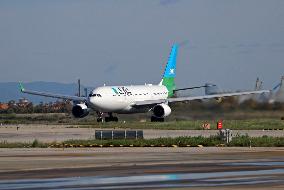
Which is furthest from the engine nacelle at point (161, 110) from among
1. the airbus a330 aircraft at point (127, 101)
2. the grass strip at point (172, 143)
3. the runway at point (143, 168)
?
the runway at point (143, 168)

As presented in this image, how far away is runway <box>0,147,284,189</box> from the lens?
104 ft

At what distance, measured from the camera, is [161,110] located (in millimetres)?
104625

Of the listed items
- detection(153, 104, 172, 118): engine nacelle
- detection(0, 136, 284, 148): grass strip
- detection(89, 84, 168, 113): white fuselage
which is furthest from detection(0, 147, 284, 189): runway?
detection(89, 84, 168, 113): white fuselage

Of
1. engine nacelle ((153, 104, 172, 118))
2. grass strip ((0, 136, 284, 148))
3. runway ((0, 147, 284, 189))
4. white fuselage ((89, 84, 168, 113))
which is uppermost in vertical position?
white fuselage ((89, 84, 168, 113))

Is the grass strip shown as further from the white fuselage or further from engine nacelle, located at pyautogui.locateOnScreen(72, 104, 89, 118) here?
engine nacelle, located at pyautogui.locateOnScreen(72, 104, 89, 118)

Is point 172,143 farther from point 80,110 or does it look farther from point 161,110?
point 80,110

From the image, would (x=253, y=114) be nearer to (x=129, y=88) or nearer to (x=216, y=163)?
(x=216, y=163)

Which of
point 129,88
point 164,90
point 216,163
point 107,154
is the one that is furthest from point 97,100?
point 216,163

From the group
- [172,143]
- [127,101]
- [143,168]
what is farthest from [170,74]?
[143,168]

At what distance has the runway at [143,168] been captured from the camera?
3158 cm

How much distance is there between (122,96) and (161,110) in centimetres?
584

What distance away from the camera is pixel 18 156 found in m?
48.3

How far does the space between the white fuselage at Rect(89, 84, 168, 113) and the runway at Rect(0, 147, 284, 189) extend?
49.3 m

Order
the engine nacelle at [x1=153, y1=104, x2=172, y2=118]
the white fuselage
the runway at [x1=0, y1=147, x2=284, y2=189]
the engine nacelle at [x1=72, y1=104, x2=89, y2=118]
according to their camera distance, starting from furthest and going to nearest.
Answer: the engine nacelle at [x1=72, y1=104, x2=89, y2=118], the white fuselage, the engine nacelle at [x1=153, y1=104, x2=172, y2=118], the runway at [x1=0, y1=147, x2=284, y2=189]
